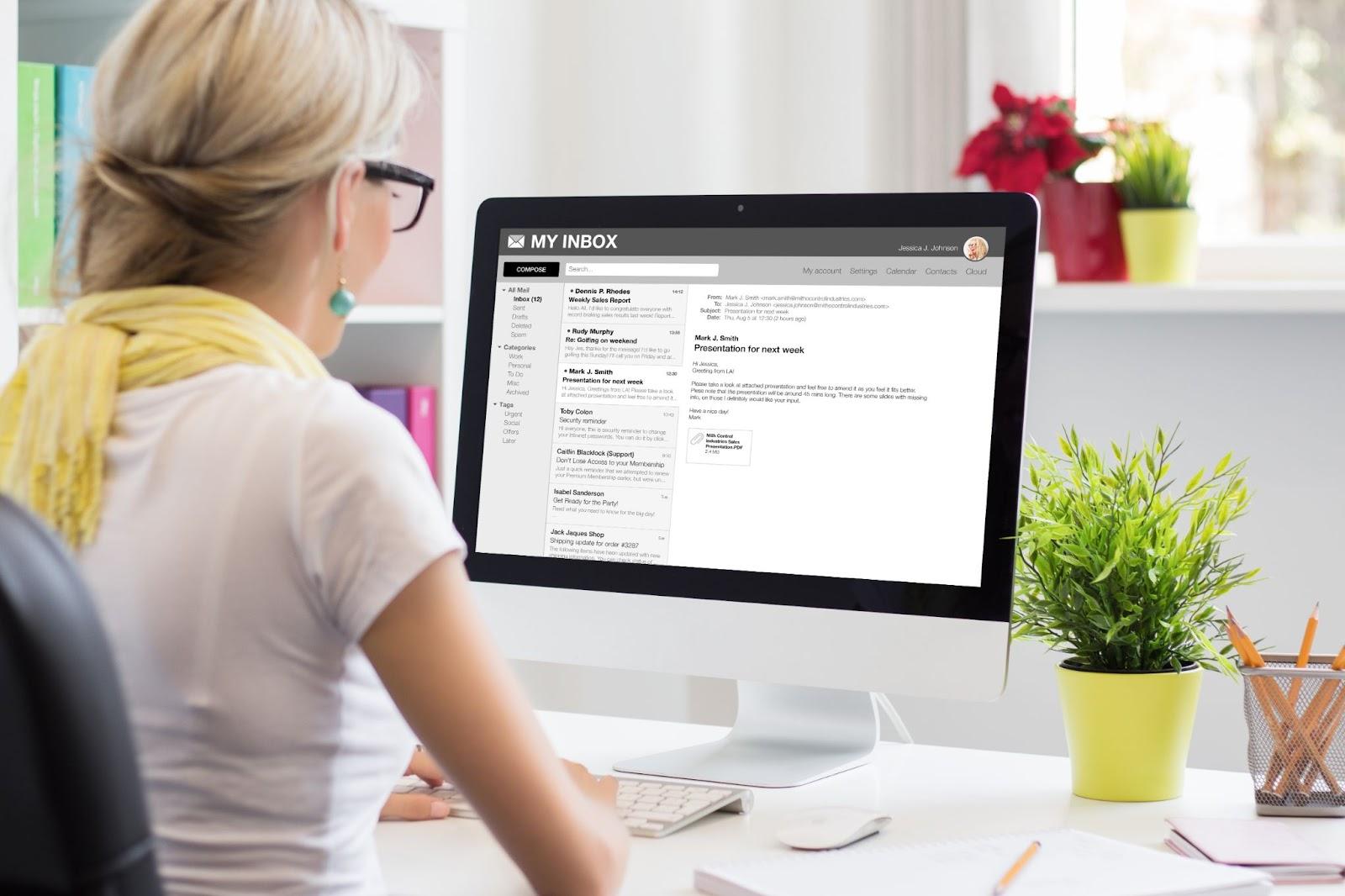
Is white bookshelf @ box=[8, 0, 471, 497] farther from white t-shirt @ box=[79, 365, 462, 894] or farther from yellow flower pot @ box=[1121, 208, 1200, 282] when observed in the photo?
white t-shirt @ box=[79, 365, 462, 894]

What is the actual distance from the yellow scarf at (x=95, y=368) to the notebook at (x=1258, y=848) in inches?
25.5

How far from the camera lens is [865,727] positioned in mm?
1355

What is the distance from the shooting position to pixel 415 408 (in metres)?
2.04

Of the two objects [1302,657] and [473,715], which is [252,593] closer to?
[473,715]

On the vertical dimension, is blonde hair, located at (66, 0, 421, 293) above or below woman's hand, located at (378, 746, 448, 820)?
above

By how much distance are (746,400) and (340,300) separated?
15.5 inches

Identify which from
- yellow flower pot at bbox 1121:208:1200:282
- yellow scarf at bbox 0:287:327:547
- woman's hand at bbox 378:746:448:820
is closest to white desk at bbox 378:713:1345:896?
woman's hand at bbox 378:746:448:820

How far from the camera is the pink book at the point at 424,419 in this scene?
203 cm

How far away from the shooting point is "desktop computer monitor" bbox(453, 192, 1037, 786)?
122 cm

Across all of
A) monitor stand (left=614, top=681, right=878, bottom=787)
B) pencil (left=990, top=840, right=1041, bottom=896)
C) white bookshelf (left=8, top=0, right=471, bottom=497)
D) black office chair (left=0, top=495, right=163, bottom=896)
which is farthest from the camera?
white bookshelf (left=8, top=0, right=471, bottom=497)

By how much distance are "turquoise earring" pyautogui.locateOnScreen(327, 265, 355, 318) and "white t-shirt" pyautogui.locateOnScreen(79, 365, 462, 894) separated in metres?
0.15

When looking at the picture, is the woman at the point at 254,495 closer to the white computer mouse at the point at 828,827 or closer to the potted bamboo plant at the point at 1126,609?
the white computer mouse at the point at 828,827

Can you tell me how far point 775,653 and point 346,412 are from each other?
0.54m

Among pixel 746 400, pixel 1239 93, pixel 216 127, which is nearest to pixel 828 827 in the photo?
pixel 746 400
